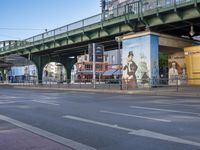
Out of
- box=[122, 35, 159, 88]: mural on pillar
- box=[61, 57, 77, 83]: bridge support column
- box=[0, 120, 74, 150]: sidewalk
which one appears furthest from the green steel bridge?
box=[0, 120, 74, 150]: sidewalk

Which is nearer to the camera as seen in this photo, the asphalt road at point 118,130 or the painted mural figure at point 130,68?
the asphalt road at point 118,130

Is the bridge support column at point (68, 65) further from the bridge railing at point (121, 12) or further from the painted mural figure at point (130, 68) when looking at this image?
the painted mural figure at point (130, 68)

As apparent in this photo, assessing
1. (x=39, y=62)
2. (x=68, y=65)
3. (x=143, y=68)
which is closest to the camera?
(x=143, y=68)

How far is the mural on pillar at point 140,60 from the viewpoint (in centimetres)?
3058

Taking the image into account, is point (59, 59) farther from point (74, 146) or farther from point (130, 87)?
point (74, 146)

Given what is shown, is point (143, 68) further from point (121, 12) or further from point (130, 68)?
point (121, 12)

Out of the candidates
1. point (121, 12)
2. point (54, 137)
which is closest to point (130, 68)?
point (121, 12)

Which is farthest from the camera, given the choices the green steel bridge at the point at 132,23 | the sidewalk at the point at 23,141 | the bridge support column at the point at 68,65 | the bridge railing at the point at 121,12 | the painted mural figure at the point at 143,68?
the bridge support column at the point at 68,65

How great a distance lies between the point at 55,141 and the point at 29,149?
0.87 meters

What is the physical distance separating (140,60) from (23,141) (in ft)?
84.7

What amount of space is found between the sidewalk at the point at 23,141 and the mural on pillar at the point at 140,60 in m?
21.8

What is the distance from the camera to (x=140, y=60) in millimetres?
31875

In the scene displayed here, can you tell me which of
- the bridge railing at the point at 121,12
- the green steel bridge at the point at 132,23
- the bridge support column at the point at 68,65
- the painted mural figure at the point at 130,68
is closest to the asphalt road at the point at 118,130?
the green steel bridge at the point at 132,23

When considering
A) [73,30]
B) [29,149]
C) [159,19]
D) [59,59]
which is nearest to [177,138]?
[29,149]
